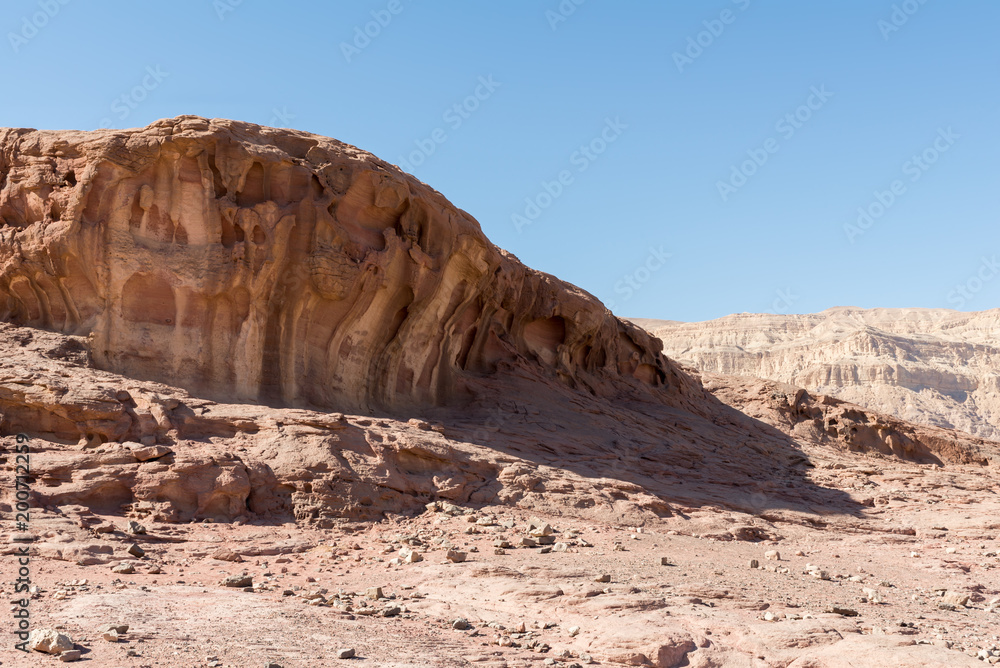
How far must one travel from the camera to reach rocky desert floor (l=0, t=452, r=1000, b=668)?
8062 mm

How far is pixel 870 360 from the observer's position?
238ft

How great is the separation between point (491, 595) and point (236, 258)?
8.78m

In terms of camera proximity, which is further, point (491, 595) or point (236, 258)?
point (236, 258)

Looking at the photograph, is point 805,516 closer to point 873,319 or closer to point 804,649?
point 804,649

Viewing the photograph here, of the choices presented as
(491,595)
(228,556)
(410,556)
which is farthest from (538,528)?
(228,556)

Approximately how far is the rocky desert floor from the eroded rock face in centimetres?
469

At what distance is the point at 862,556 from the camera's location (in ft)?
52.1

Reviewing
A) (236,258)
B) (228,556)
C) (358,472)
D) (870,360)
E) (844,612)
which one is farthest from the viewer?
(870,360)

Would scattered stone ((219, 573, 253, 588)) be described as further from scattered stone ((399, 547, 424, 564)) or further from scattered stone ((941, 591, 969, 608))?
scattered stone ((941, 591, 969, 608))

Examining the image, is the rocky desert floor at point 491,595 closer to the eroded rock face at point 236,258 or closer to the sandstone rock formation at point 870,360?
the eroded rock face at point 236,258

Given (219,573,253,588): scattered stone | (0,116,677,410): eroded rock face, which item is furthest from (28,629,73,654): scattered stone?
(0,116,677,410): eroded rock face

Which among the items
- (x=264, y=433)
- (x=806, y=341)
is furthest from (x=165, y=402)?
(x=806, y=341)

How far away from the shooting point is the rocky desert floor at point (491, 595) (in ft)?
26.5

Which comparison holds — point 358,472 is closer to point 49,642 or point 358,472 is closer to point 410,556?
point 410,556
